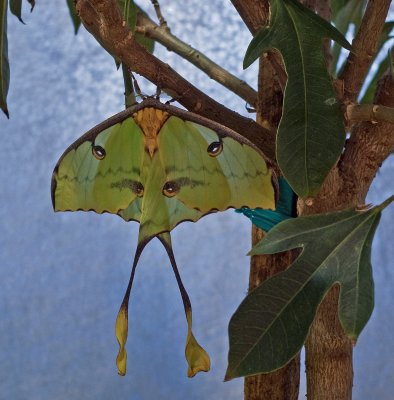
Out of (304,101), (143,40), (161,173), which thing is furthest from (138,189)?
(143,40)

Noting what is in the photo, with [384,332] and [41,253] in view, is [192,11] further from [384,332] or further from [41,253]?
[384,332]

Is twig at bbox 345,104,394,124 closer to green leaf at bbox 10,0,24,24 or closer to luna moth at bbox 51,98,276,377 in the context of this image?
luna moth at bbox 51,98,276,377

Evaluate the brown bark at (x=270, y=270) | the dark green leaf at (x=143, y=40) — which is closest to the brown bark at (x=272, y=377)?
the brown bark at (x=270, y=270)

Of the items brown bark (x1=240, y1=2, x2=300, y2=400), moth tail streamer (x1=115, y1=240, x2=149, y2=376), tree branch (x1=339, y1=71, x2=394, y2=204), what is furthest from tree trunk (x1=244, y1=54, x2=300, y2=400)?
moth tail streamer (x1=115, y1=240, x2=149, y2=376)

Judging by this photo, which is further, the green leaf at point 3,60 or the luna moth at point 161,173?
the green leaf at point 3,60

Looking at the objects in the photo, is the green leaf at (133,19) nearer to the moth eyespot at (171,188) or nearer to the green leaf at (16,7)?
the green leaf at (16,7)

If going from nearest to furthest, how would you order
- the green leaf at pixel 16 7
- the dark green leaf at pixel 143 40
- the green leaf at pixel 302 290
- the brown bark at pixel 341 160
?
the green leaf at pixel 302 290
the brown bark at pixel 341 160
the green leaf at pixel 16 7
the dark green leaf at pixel 143 40
